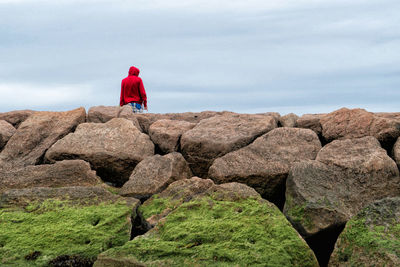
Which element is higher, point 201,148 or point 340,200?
point 201,148

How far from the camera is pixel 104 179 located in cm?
1084

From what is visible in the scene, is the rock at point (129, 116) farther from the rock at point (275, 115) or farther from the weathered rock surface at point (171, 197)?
the weathered rock surface at point (171, 197)

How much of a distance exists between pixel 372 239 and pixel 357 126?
4.22m

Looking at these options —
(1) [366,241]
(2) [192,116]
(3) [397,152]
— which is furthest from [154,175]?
(3) [397,152]

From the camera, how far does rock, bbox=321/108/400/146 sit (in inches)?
391

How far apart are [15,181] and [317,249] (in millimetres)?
6005

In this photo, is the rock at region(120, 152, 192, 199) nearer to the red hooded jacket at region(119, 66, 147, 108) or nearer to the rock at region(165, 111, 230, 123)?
the rock at region(165, 111, 230, 123)

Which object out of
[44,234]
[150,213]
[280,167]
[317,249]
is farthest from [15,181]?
[317,249]

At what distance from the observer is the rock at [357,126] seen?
9.92 m

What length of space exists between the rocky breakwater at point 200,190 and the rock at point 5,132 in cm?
3

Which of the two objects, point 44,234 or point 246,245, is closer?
point 246,245

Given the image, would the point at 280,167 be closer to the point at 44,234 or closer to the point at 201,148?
the point at 201,148

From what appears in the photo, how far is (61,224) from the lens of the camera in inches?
308

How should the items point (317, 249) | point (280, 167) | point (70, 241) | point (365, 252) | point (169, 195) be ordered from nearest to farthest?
point (365, 252) → point (70, 241) → point (317, 249) → point (169, 195) → point (280, 167)
